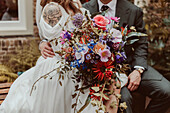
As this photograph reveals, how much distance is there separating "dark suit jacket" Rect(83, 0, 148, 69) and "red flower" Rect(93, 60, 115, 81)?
2.61 feet

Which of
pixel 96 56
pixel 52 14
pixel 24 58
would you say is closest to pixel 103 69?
pixel 96 56

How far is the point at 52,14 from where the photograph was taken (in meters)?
1.66

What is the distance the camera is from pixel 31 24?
4246 mm

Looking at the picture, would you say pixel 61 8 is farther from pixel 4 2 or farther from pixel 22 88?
pixel 4 2

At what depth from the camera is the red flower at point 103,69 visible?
4.51 feet

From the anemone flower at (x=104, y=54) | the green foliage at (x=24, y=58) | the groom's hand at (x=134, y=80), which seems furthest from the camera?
the green foliage at (x=24, y=58)

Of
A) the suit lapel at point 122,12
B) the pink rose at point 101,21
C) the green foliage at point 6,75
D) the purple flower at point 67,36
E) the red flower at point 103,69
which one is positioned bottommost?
the green foliage at point 6,75

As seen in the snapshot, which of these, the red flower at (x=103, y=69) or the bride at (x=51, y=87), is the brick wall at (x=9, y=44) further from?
the red flower at (x=103, y=69)

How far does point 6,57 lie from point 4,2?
3.86 ft

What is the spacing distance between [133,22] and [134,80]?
617mm

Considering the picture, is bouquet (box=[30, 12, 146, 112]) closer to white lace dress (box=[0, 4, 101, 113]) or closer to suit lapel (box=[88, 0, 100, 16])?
white lace dress (box=[0, 4, 101, 113])

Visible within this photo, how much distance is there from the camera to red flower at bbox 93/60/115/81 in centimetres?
137

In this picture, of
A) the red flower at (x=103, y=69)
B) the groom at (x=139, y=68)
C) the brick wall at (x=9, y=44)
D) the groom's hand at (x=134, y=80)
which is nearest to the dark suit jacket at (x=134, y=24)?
→ the groom at (x=139, y=68)

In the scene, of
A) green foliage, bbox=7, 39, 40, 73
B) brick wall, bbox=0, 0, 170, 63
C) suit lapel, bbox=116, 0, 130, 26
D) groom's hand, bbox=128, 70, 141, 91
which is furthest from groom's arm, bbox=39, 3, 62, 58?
brick wall, bbox=0, 0, 170, 63
